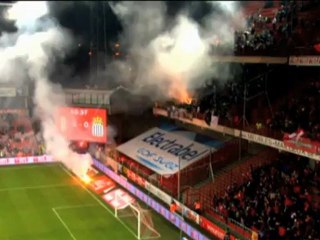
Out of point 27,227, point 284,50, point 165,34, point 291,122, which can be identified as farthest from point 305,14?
point 27,227

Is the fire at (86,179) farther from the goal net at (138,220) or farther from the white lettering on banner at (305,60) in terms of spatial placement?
the white lettering on banner at (305,60)

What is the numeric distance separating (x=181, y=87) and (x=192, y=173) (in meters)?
5.18

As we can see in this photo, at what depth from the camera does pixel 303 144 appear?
1808 cm

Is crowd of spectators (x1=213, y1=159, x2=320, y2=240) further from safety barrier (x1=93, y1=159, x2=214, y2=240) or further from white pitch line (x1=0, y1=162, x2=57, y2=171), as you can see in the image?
white pitch line (x1=0, y1=162, x2=57, y2=171)

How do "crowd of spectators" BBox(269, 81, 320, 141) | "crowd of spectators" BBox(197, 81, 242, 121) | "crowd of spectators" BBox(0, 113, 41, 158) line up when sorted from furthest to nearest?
"crowd of spectators" BBox(0, 113, 41, 158) → "crowd of spectators" BBox(197, 81, 242, 121) → "crowd of spectators" BBox(269, 81, 320, 141)

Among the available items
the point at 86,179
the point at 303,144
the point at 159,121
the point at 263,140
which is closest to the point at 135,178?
the point at 86,179

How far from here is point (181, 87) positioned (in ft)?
92.0

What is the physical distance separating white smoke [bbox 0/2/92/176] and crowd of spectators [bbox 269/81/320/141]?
8.93 meters

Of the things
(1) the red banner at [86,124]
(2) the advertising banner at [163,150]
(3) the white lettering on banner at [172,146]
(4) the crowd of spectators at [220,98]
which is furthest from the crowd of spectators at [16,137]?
(4) the crowd of spectators at [220,98]

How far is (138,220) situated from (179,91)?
31.8ft

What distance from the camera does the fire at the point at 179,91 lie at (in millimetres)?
27719

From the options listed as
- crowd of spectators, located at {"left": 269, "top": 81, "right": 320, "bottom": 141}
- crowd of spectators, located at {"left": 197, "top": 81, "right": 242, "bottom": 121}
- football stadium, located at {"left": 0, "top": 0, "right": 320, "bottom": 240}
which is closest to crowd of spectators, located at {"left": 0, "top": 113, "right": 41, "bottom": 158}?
football stadium, located at {"left": 0, "top": 0, "right": 320, "bottom": 240}

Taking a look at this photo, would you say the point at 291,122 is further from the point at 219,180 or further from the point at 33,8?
the point at 33,8

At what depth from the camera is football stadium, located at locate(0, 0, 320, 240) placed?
19359mm
